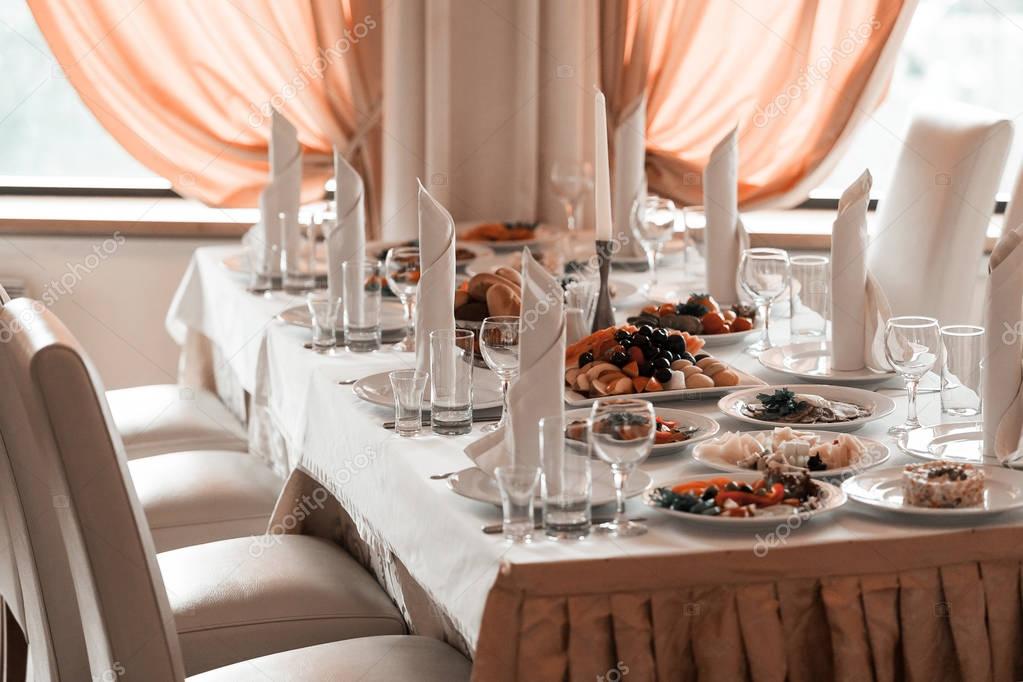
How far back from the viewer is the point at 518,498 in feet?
4.06

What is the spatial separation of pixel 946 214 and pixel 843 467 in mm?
1375

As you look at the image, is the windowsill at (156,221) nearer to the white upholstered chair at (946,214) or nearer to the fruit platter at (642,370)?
the white upholstered chair at (946,214)

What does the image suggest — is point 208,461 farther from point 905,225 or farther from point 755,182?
point 755,182

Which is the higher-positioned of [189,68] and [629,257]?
[189,68]

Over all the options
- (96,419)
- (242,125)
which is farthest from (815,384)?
(242,125)

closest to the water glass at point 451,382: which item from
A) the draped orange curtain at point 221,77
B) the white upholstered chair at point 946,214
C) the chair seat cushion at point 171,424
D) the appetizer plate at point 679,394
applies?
the appetizer plate at point 679,394

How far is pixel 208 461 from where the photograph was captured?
2.38m

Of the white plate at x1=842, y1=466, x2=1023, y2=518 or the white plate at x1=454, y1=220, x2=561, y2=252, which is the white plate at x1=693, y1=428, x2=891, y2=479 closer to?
the white plate at x1=842, y1=466, x2=1023, y2=518

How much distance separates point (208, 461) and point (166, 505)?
0.19 metres

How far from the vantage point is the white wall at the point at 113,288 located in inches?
151

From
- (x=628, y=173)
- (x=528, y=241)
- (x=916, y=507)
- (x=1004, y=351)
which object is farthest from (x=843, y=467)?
(x=528, y=241)

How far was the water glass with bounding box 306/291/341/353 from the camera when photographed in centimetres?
216

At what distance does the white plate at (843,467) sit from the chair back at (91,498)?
641mm

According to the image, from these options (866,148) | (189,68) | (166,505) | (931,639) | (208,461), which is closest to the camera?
(931,639)
